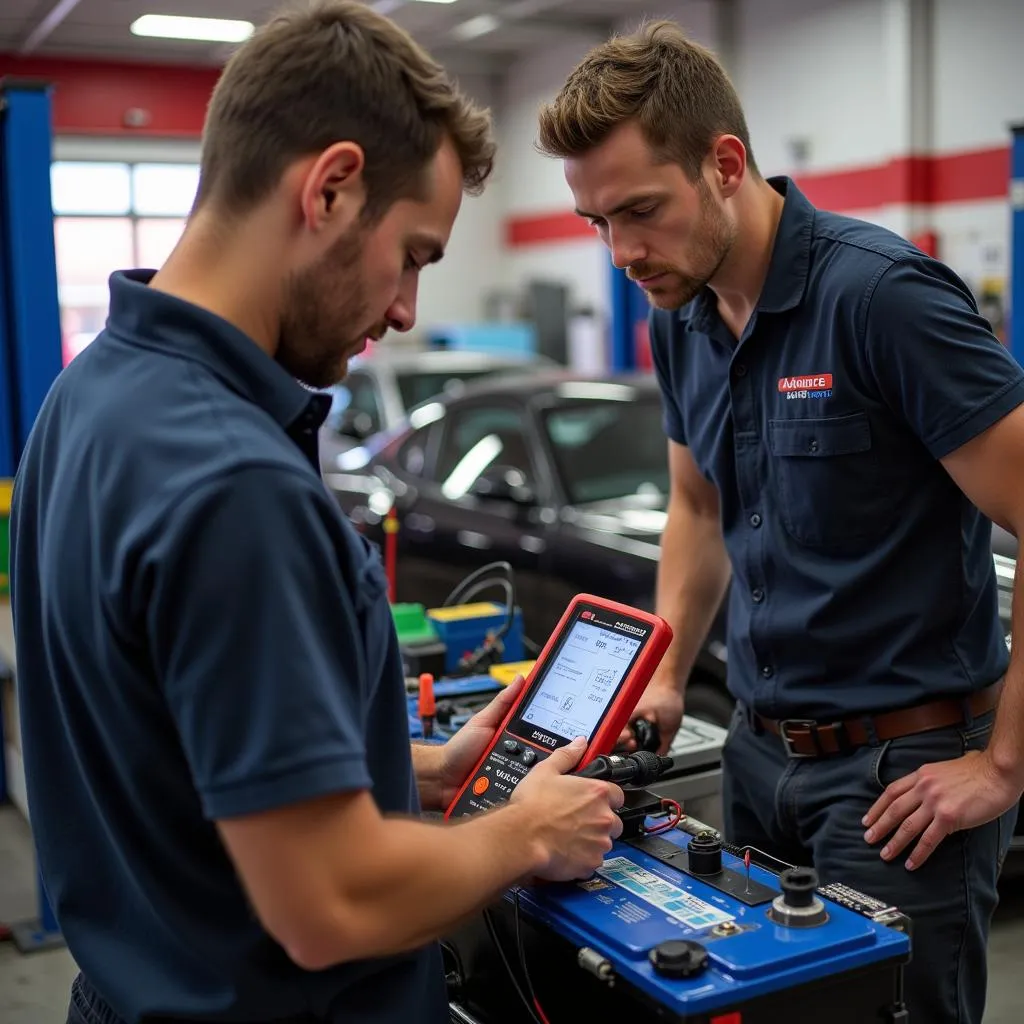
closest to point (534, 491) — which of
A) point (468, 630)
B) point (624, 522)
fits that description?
point (624, 522)

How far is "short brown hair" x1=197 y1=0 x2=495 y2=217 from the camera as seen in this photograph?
113cm

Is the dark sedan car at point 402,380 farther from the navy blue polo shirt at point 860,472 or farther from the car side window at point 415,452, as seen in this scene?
the navy blue polo shirt at point 860,472

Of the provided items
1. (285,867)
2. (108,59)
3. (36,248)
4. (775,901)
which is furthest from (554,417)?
(108,59)

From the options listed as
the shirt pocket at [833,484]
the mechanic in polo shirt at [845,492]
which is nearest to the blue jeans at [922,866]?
the mechanic in polo shirt at [845,492]

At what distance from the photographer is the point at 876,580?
1.86m

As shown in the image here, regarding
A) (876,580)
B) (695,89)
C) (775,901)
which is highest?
(695,89)

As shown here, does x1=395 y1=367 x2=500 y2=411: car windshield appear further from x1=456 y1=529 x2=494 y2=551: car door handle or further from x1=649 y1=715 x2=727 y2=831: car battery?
x1=649 y1=715 x2=727 y2=831: car battery

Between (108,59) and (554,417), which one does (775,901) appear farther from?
(108,59)

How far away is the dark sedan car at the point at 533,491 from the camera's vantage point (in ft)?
14.1

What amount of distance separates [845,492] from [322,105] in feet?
3.36

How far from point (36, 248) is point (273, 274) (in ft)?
9.63

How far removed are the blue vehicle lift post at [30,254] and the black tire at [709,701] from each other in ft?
6.23

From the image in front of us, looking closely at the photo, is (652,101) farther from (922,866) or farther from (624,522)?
(624,522)

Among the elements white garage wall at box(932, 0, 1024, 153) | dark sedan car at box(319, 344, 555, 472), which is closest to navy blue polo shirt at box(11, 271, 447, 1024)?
dark sedan car at box(319, 344, 555, 472)
